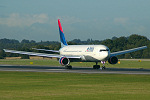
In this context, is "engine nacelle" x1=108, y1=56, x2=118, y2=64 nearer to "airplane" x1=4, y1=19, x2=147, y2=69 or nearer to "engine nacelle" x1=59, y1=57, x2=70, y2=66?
"airplane" x1=4, y1=19, x2=147, y2=69

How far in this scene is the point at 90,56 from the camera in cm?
6644

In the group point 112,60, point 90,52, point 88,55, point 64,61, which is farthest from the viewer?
point 88,55

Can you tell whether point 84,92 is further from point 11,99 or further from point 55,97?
point 11,99

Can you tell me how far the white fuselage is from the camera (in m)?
63.7

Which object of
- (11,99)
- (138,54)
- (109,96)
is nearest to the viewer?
(11,99)

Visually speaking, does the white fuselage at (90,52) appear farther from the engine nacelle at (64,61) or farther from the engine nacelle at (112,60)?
the engine nacelle at (64,61)

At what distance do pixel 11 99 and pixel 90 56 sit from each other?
144 ft

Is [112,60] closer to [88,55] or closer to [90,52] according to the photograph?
[90,52]

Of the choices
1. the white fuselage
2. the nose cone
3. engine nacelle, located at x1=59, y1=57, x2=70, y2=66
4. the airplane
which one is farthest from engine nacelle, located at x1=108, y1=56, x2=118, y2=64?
engine nacelle, located at x1=59, y1=57, x2=70, y2=66

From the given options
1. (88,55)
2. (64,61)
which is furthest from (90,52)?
(64,61)

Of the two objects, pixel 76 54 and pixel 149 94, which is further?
pixel 76 54

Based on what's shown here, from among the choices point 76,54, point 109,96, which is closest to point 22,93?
point 109,96

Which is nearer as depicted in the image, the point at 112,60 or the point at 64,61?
the point at 64,61

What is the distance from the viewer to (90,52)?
218 feet
